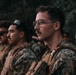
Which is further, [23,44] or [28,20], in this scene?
[28,20]

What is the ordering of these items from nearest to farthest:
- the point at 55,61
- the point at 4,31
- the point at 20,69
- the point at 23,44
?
1. the point at 55,61
2. the point at 20,69
3. the point at 23,44
4. the point at 4,31

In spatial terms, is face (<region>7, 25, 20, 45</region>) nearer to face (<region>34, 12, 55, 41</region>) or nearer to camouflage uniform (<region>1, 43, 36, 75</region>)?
camouflage uniform (<region>1, 43, 36, 75</region>)

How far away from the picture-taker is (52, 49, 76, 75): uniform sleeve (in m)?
3.77

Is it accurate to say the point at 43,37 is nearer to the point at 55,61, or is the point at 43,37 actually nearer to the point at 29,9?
the point at 55,61

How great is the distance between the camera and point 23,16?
53.5 feet

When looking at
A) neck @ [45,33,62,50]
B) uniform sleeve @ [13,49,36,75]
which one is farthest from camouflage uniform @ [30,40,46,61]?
neck @ [45,33,62,50]

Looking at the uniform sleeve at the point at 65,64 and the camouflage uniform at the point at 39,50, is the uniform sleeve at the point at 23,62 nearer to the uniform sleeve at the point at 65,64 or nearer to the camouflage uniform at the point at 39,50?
the camouflage uniform at the point at 39,50

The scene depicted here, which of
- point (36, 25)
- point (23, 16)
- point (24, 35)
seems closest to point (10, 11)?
point (23, 16)

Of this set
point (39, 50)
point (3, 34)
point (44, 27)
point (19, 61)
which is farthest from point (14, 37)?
point (44, 27)

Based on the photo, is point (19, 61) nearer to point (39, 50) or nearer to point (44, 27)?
point (39, 50)

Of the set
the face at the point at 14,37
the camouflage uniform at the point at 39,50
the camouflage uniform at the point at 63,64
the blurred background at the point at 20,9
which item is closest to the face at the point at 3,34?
the camouflage uniform at the point at 39,50

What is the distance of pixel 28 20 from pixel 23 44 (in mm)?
10446

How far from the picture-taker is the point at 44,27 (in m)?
4.16

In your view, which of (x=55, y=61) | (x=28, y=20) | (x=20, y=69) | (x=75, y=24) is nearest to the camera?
(x=55, y=61)
